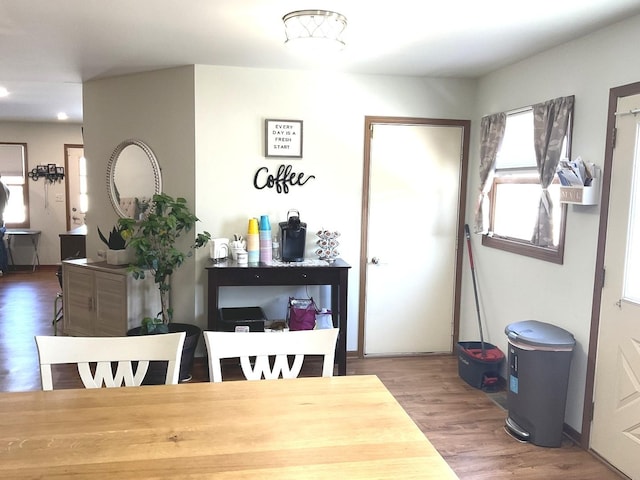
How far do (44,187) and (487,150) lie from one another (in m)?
7.27

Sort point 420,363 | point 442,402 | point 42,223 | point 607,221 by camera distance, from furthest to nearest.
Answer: point 42,223, point 420,363, point 442,402, point 607,221

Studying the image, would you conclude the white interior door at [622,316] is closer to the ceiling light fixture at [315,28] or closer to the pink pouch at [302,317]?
the ceiling light fixture at [315,28]

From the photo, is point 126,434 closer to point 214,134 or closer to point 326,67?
point 214,134

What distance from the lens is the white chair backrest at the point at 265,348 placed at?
184cm

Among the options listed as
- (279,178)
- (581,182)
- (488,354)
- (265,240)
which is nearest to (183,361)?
(265,240)

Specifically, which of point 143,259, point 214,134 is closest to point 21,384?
point 143,259

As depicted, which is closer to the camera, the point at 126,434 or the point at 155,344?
the point at 126,434

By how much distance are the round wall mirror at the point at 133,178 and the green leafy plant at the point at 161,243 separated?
43 centimetres

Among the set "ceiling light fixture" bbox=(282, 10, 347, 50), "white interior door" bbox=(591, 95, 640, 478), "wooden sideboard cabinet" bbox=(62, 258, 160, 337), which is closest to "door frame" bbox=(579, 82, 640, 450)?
"white interior door" bbox=(591, 95, 640, 478)

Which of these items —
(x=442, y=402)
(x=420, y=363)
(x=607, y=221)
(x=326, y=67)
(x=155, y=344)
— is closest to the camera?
(x=155, y=344)

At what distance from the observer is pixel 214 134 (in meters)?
4.00

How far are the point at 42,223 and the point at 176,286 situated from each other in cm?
546

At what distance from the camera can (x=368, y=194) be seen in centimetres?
426

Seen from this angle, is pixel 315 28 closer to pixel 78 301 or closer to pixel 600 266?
pixel 600 266
